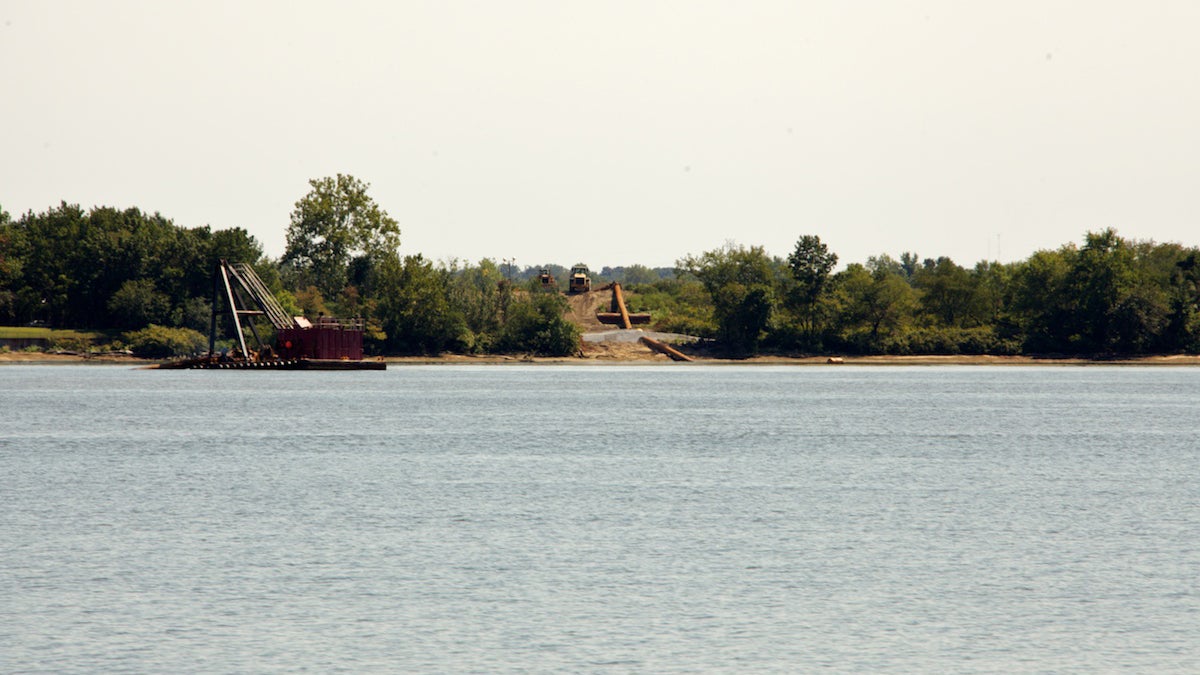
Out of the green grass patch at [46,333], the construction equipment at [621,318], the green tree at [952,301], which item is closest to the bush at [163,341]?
the green grass patch at [46,333]

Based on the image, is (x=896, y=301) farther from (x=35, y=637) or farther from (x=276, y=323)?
(x=35, y=637)

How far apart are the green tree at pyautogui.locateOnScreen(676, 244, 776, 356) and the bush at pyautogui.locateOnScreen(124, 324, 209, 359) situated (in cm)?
6405

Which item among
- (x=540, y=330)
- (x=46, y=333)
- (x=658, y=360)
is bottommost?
(x=658, y=360)

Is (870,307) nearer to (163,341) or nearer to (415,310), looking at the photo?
(415,310)

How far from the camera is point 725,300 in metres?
162

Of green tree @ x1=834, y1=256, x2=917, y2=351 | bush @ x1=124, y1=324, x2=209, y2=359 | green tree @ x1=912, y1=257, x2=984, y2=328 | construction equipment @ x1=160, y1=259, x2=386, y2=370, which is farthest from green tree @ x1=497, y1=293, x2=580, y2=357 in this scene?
green tree @ x1=912, y1=257, x2=984, y2=328

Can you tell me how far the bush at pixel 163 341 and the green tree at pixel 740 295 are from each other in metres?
64.1

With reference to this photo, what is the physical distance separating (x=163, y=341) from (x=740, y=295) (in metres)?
69.9

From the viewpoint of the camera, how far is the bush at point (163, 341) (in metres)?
154

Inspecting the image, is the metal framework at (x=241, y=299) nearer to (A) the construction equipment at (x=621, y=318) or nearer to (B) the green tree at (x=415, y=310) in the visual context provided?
(B) the green tree at (x=415, y=310)

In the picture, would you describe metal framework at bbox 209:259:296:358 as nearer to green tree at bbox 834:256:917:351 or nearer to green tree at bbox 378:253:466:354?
green tree at bbox 378:253:466:354

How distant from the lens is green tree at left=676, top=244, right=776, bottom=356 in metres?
161

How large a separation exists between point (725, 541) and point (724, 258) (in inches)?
6002

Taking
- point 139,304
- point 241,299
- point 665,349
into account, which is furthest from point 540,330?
point 139,304
